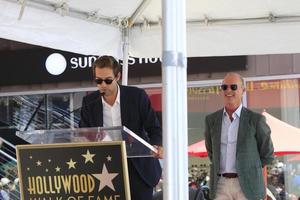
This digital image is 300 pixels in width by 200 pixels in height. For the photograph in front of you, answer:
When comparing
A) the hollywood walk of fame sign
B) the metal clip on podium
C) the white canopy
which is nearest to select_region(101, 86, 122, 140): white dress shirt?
the metal clip on podium

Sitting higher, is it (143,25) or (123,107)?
(143,25)

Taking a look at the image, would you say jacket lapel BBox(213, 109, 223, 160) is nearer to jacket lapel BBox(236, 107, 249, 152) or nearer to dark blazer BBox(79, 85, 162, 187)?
jacket lapel BBox(236, 107, 249, 152)

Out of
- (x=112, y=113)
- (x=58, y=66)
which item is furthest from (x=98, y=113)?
(x=58, y=66)

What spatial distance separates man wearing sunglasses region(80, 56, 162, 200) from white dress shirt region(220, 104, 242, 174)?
2.72 ft

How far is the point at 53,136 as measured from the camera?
3186 mm

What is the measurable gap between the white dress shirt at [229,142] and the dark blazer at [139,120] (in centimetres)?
82

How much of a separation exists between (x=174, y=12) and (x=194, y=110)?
298 inches

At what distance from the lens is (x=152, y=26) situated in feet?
18.1

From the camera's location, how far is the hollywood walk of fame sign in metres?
3.10

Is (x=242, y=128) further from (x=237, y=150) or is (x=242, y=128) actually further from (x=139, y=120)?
(x=139, y=120)

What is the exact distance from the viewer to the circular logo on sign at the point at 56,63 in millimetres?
10766

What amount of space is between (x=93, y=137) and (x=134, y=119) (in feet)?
1.91

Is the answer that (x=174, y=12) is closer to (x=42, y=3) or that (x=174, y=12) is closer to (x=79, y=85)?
(x=42, y=3)

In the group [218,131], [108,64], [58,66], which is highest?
[58,66]
